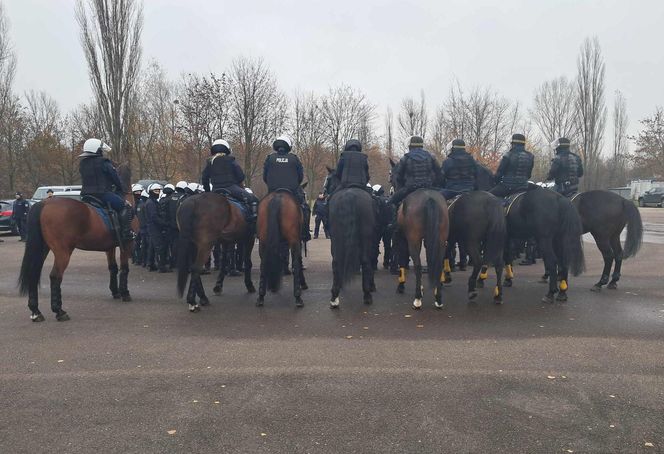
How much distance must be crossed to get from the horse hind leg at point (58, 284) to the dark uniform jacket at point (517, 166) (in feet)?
24.5

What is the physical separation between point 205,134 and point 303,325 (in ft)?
67.6

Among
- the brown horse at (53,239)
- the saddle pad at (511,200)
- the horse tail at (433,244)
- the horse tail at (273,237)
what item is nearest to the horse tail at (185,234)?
the horse tail at (273,237)

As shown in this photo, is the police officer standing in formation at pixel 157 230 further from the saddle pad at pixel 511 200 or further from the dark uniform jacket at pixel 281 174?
the saddle pad at pixel 511 200

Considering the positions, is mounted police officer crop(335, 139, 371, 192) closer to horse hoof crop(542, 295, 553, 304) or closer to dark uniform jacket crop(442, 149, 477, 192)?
dark uniform jacket crop(442, 149, 477, 192)

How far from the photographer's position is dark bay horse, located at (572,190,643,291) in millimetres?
9992

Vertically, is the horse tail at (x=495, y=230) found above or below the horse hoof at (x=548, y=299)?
above

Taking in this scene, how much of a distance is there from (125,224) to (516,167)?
6874 millimetres

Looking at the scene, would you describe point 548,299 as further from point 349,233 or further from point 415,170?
point 349,233

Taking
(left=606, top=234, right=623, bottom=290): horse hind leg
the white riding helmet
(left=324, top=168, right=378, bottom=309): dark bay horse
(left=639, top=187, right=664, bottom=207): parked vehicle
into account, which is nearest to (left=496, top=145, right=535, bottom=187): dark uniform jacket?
(left=606, top=234, right=623, bottom=290): horse hind leg

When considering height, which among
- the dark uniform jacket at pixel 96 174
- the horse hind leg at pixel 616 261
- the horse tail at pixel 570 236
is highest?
the dark uniform jacket at pixel 96 174

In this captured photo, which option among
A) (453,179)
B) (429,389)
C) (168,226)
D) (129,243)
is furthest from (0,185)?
(429,389)

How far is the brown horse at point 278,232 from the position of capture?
8.37 meters

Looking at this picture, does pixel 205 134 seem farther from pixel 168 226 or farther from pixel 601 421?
pixel 601 421

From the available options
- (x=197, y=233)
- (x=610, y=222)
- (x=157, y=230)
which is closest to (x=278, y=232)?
(x=197, y=233)
